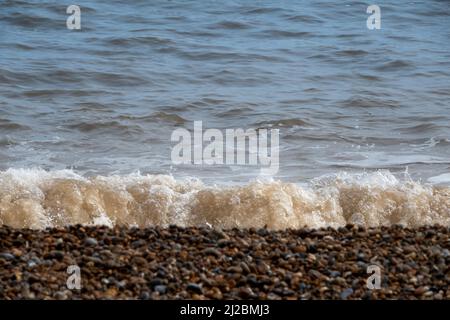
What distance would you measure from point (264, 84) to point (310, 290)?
381 inches

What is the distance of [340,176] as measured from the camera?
9.69 meters

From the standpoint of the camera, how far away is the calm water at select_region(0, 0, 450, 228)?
28.7 feet

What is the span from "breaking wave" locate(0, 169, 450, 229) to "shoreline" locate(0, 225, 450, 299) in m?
1.43

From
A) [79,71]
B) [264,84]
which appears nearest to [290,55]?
[264,84]

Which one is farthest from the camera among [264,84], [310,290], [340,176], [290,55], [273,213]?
[290,55]

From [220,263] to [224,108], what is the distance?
7.60 meters

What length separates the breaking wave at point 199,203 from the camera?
8492 mm
